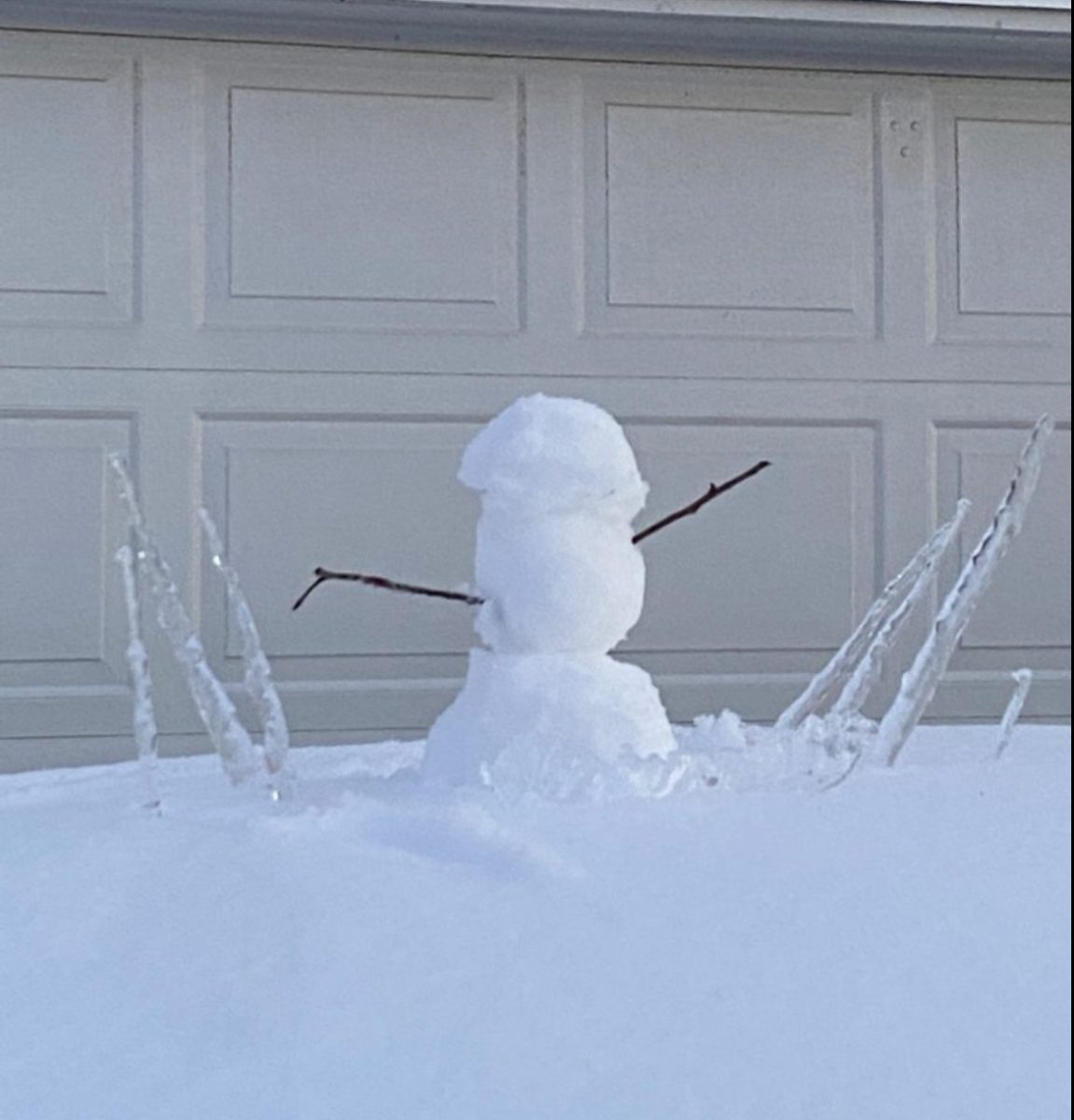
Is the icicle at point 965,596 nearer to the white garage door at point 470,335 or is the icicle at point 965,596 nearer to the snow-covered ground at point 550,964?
the snow-covered ground at point 550,964

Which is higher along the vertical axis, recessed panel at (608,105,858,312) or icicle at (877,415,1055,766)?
recessed panel at (608,105,858,312)

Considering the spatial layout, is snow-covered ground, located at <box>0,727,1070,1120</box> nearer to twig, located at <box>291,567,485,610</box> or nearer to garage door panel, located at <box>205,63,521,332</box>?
twig, located at <box>291,567,485,610</box>

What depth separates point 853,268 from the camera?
275 cm

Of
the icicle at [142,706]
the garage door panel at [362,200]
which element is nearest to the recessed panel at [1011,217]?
the garage door panel at [362,200]

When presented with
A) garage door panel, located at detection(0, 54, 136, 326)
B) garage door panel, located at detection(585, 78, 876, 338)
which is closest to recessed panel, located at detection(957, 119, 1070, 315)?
garage door panel, located at detection(585, 78, 876, 338)

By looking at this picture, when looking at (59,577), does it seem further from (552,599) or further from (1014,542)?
(552,599)

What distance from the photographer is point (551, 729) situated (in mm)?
701

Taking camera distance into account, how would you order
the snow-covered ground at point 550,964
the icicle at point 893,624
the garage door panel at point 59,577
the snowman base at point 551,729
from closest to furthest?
1. the snow-covered ground at point 550,964
2. the snowman base at point 551,729
3. the icicle at point 893,624
4. the garage door panel at point 59,577

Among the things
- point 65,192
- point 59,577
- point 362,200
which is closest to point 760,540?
point 362,200

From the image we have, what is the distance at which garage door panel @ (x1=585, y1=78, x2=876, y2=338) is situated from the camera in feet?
8.77

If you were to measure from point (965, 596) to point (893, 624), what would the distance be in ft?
0.43

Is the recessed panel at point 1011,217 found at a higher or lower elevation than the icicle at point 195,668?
higher

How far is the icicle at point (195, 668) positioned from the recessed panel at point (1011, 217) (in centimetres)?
230

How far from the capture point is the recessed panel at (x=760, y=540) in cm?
265
